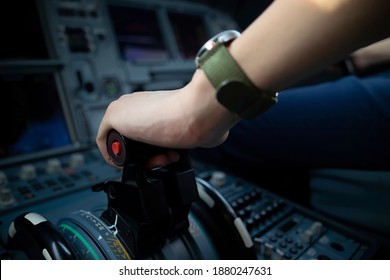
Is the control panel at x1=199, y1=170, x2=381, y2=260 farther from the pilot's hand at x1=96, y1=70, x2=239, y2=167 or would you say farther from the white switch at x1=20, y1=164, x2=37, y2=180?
the white switch at x1=20, y1=164, x2=37, y2=180

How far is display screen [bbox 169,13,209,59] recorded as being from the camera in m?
2.39

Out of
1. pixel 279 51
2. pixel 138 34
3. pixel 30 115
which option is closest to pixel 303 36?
pixel 279 51

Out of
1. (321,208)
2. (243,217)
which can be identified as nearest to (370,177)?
(321,208)

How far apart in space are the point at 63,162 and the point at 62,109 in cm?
30

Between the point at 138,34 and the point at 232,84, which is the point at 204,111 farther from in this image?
the point at 138,34

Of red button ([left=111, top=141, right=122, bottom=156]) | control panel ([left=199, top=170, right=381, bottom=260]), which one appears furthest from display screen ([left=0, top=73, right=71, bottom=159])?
red button ([left=111, top=141, right=122, bottom=156])

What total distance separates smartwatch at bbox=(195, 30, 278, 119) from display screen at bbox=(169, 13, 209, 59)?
6.37 ft

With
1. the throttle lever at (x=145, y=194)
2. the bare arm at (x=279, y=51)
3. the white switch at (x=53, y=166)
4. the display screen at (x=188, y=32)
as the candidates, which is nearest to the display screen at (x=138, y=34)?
the display screen at (x=188, y=32)

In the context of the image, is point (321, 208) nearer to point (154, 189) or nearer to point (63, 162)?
point (154, 189)

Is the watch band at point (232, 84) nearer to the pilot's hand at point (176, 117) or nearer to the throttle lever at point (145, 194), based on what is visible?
→ the pilot's hand at point (176, 117)

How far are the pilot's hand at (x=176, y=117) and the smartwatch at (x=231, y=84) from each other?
21mm

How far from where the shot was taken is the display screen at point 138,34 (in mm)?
2018

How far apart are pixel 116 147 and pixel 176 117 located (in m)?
0.17

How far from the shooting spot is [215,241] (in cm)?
81
